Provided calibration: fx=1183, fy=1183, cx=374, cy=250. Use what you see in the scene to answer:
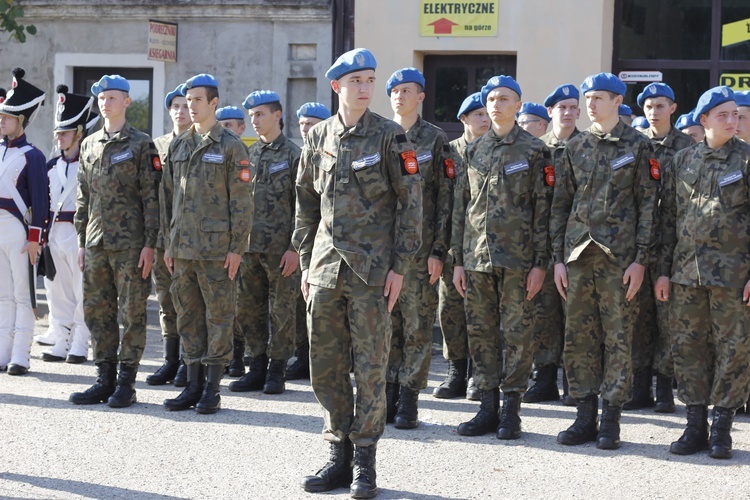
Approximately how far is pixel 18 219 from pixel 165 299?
4.76ft

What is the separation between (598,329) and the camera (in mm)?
7512

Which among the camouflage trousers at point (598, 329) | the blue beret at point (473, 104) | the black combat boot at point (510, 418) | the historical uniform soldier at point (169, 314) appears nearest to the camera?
the camouflage trousers at point (598, 329)

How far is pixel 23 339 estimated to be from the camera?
9805 millimetres

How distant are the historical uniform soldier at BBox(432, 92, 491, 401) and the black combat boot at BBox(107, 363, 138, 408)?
2.30 metres

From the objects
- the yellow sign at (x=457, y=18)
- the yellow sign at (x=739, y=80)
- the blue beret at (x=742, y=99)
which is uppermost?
the yellow sign at (x=457, y=18)

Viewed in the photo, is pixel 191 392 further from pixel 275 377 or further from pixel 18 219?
pixel 18 219

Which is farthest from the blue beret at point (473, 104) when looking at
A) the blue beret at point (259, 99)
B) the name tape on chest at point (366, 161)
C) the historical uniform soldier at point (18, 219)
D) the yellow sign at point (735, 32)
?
the yellow sign at point (735, 32)

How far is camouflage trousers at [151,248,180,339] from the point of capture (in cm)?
960

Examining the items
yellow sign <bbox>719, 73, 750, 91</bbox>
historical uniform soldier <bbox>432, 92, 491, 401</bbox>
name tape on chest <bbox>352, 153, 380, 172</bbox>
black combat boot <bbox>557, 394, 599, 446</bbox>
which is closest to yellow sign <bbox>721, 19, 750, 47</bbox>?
yellow sign <bbox>719, 73, 750, 91</bbox>

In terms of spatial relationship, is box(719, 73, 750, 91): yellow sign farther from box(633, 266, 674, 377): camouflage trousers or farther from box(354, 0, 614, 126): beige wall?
box(633, 266, 674, 377): camouflage trousers

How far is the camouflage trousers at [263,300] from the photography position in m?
9.42

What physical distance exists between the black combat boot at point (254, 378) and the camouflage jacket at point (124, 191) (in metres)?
1.44

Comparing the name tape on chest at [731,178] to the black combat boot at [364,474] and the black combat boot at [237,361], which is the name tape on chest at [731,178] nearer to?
the black combat boot at [364,474]

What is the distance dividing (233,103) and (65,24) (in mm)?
2678
